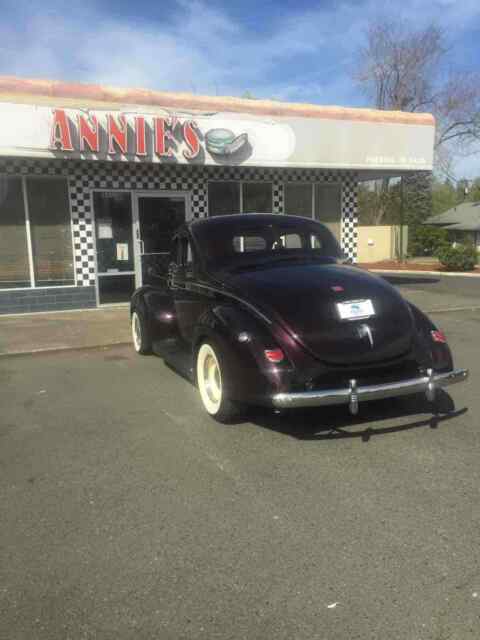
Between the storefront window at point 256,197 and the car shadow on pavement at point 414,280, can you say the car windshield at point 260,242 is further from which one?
the car shadow on pavement at point 414,280

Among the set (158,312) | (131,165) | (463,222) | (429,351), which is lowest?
(429,351)

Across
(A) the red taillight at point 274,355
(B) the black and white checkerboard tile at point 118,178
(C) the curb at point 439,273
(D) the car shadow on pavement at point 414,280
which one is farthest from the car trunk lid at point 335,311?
(C) the curb at point 439,273

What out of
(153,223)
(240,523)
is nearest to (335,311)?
(240,523)

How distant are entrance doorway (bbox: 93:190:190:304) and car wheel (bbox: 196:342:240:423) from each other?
23.6 ft

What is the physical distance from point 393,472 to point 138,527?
1.71 metres

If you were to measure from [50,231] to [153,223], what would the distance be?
7.27 ft

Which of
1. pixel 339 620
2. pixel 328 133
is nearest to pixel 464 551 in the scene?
pixel 339 620

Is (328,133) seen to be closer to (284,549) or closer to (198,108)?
(198,108)

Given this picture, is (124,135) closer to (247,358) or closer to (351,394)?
(247,358)

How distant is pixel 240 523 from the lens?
3.10m

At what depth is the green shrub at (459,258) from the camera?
68.2ft

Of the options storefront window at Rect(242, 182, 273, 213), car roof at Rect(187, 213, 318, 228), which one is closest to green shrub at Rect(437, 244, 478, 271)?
storefront window at Rect(242, 182, 273, 213)

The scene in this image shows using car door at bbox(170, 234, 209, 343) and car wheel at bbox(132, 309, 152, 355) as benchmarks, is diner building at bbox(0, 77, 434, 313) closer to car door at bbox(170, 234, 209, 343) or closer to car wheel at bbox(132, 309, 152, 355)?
car wheel at bbox(132, 309, 152, 355)

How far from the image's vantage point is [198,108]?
1209cm
